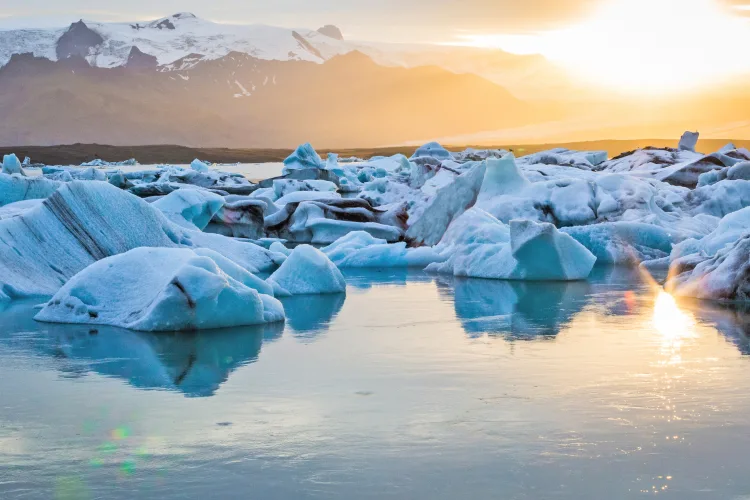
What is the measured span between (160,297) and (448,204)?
361 inches

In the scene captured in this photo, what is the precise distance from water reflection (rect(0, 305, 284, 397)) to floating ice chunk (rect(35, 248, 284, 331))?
4.5 inches

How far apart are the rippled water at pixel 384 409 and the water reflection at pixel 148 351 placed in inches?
0.9

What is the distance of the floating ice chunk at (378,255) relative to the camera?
45.5 ft

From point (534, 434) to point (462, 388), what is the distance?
1023 mm

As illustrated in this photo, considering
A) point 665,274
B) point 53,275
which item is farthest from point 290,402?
point 665,274

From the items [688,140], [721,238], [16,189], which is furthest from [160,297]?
[688,140]

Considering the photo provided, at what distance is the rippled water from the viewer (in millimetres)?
3777

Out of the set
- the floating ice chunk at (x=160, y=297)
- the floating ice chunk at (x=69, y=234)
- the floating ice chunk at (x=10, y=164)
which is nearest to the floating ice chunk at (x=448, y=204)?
the floating ice chunk at (x=69, y=234)

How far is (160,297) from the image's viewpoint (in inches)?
287

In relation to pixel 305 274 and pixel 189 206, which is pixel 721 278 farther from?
pixel 189 206

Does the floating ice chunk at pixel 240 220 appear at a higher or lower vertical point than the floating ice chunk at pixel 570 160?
lower

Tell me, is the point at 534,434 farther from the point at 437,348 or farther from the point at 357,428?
the point at 437,348

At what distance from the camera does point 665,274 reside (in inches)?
486

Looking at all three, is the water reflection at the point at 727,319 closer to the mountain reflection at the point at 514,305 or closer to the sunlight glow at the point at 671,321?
the sunlight glow at the point at 671,321
